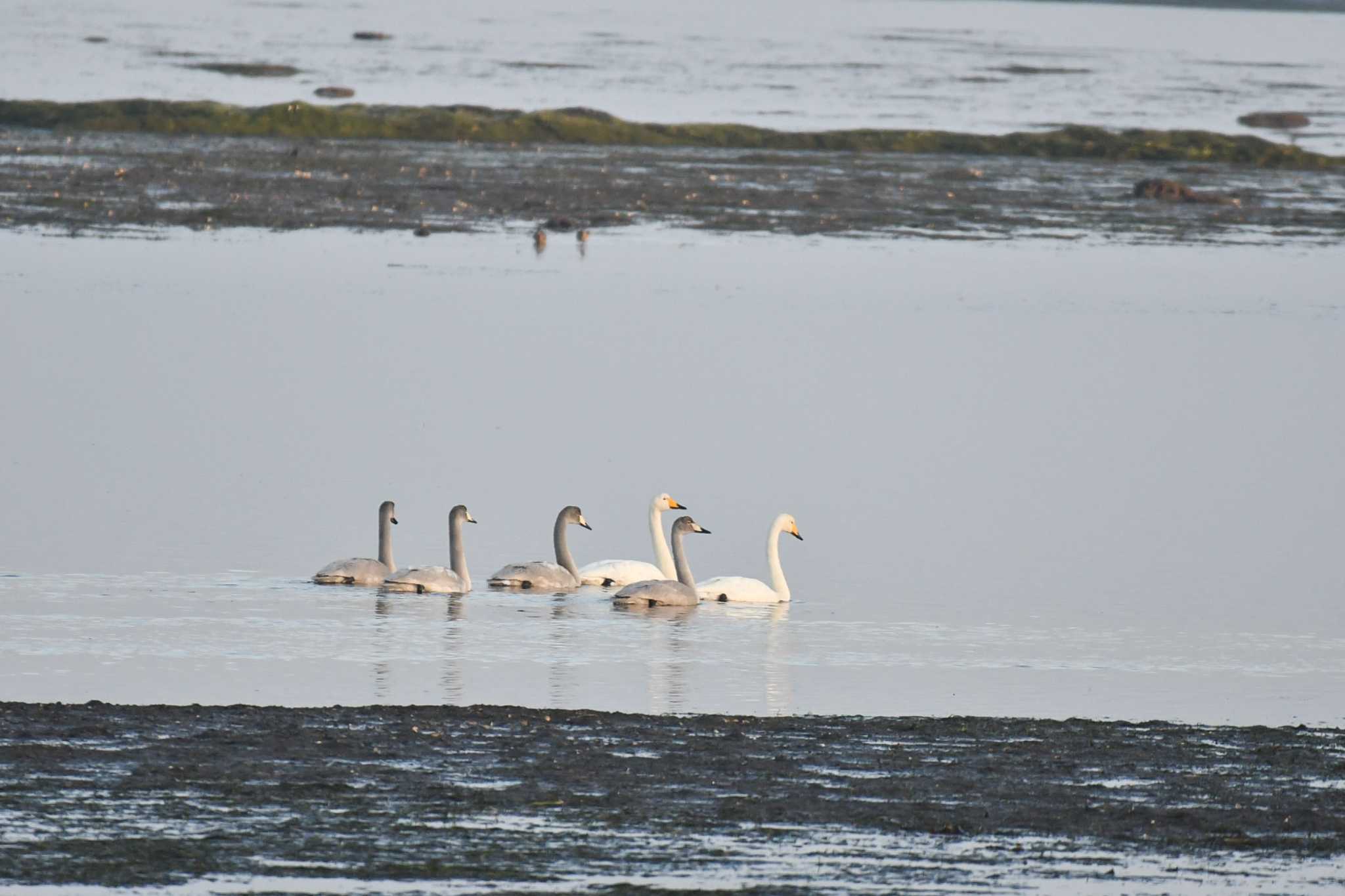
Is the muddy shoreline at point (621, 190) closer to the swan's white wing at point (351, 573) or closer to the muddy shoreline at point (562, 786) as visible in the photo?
the swan's white wing at point (351, 573)

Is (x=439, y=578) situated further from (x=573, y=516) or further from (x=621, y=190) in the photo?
(x=621, y=190)

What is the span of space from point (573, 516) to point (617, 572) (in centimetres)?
76

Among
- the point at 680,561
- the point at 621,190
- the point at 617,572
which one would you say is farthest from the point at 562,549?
the point at 621,190

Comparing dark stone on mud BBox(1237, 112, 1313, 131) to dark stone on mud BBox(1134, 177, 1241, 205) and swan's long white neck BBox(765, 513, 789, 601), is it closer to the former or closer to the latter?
dark stone on mud BBox(1134, 177, 1241, 205)

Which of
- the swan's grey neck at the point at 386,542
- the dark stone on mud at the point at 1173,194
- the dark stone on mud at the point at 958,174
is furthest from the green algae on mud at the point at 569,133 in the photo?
the swan's grey neck at the point at 386,542

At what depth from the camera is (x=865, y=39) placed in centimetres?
10625

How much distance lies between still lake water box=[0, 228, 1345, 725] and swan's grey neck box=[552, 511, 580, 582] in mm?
364

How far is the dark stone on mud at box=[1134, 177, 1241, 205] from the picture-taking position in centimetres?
4206

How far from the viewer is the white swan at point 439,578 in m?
14.0

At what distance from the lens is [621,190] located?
40375mm

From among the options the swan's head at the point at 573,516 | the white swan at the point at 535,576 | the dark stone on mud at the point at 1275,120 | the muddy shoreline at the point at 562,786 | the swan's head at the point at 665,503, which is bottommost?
the muddy shoreline at the point at 562,786

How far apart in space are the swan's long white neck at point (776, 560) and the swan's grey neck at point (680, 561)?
48 cm

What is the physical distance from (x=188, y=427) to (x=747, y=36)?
287 feet

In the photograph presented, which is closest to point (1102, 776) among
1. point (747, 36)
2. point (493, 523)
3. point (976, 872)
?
point (976, 872)
